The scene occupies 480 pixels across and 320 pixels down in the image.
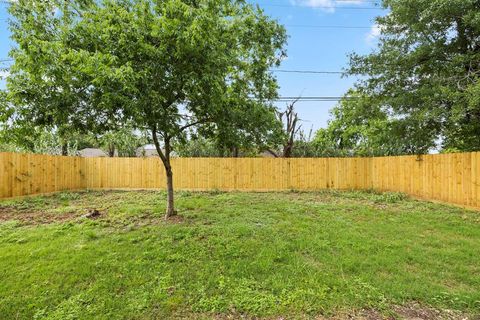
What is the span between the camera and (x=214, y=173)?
11375mm

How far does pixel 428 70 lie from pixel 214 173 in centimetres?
764

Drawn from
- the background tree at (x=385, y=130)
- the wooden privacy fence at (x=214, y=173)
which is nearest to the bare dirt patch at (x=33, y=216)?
the wooden privacy fence at (x=214, y=173)

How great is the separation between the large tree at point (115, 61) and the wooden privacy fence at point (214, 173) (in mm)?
Answer: 6630

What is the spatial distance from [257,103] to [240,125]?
731mm

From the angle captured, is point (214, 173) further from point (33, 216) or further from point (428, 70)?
point (428, 70)

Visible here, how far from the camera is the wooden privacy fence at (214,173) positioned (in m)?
9.48

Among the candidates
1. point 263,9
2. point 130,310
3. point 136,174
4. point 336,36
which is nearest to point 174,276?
point 130,310

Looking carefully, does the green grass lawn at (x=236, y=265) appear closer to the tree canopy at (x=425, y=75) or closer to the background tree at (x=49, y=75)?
the background tree at (x=49, y=75)

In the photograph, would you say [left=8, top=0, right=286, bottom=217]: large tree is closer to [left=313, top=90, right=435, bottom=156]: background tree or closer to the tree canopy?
the tree canopy

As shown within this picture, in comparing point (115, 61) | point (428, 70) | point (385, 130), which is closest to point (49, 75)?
point (115, 61)

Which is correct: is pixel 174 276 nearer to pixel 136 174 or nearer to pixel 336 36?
pixel 136 174

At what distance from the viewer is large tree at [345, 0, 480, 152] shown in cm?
696

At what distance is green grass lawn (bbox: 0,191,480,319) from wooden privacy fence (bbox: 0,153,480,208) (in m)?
3.66

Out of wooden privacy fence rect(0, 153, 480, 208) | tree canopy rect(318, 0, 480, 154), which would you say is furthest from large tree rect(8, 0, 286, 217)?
wooden privacy fence rect(0, 153, 480, 208)
